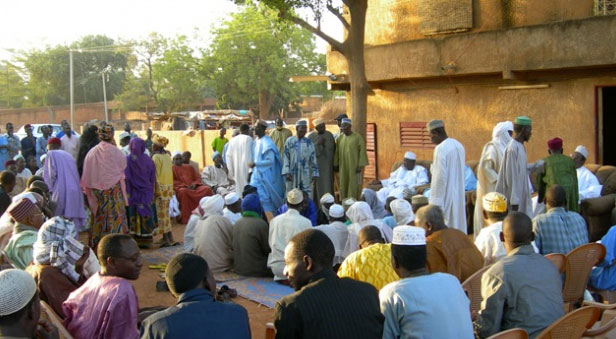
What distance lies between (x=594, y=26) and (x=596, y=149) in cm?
197

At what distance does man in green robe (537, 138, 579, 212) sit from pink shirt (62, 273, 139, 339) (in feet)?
17.6

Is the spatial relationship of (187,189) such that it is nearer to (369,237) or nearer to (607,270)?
(369,237)

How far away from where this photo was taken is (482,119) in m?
12.4

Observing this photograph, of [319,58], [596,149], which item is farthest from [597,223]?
[319,58]

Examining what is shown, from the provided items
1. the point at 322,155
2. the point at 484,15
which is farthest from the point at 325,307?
the point at 484,15

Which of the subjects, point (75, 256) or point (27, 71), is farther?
point (27, 71)

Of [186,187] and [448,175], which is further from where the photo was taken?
[186,187]

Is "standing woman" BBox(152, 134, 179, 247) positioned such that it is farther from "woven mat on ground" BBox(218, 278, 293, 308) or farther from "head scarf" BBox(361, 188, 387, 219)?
"head scarf" BBox(361, 188, 387, 219)

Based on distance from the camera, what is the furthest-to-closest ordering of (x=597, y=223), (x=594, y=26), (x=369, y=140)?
(x=369, y=140), (x=594, y=26), (x=597, y=223)

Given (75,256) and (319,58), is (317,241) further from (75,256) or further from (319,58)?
(319,58)

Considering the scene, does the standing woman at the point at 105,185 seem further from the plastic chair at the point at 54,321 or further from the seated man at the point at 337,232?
the plastic chair at the point at 54,321

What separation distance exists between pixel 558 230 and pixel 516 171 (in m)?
1.91

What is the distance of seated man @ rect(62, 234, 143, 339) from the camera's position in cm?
398

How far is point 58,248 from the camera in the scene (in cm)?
474
